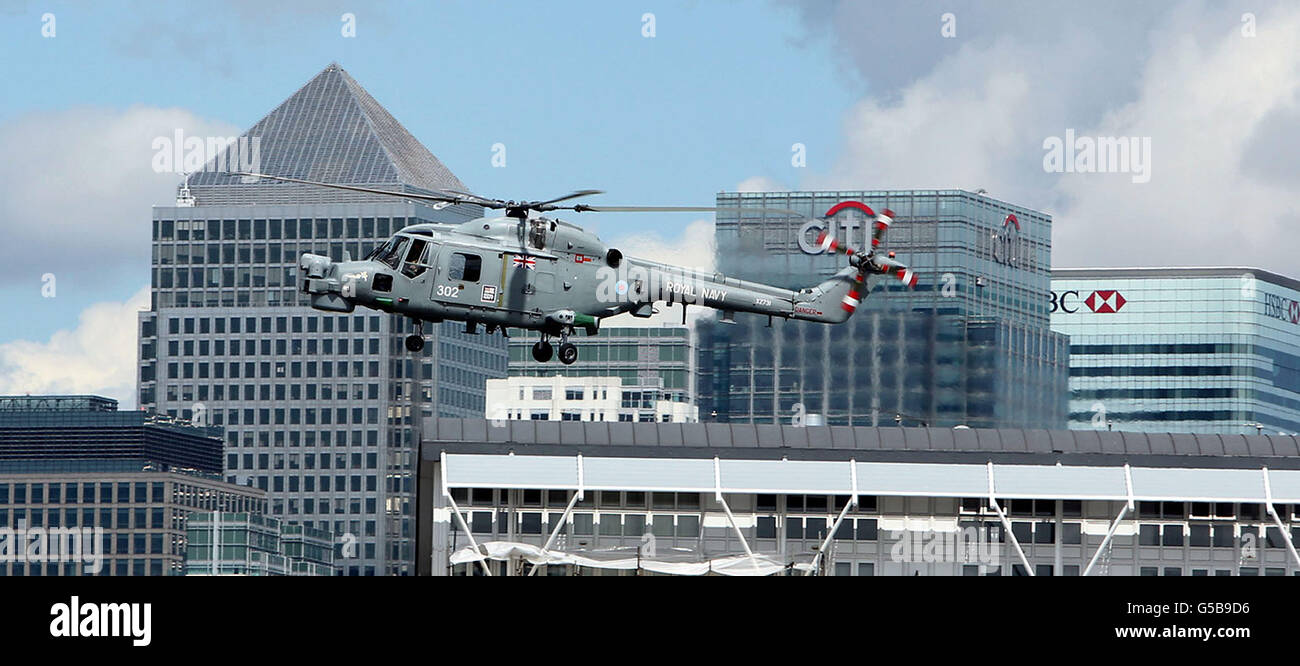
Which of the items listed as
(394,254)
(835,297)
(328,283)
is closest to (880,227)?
(835,297)

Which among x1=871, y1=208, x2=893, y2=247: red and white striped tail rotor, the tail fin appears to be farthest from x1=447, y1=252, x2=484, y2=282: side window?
x1=871, y1=208, x2=893, y2=247: red and white striped tail rotor

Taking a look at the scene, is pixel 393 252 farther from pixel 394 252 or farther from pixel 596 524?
pixel 596 524

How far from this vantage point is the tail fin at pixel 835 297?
82438 millimetres

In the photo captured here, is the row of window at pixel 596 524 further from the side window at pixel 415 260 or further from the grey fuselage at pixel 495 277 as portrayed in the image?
the side window at pixel 415 260

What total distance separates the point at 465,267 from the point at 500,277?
3.73 feet

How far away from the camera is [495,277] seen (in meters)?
69.9

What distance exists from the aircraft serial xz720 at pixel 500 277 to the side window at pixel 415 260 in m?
0.03

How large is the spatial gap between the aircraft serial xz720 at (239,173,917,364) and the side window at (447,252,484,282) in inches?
1.2
